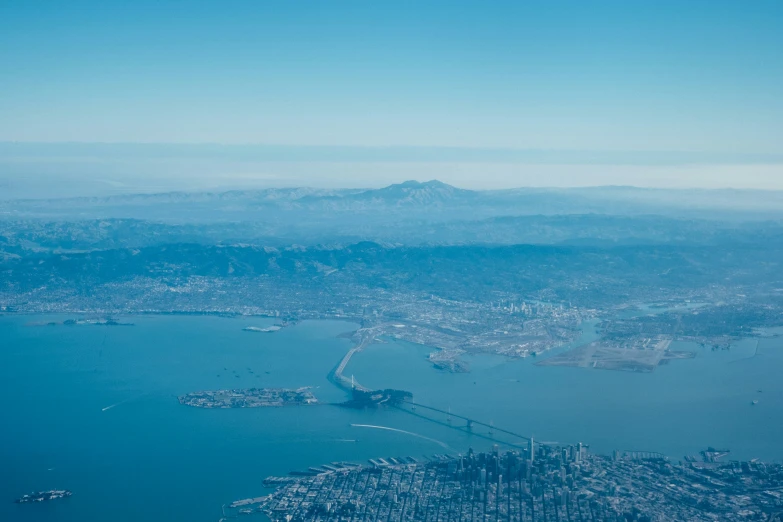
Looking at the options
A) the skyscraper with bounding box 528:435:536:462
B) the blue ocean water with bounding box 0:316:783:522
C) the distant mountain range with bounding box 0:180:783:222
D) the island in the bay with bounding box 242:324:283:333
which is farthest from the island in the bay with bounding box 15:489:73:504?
the distant mountain range with bounding box 0:180:783:222

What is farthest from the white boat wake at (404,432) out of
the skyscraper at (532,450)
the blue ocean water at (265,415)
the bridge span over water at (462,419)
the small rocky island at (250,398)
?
the small rocky island at (250,398)

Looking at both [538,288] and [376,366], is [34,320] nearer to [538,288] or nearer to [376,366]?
[376,366]

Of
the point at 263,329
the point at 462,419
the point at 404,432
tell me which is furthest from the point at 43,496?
Result: the point at 263,329

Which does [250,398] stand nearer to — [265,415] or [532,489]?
[265,415]

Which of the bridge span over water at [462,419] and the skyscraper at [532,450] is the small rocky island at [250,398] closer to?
the bridge span over water at [462,419]

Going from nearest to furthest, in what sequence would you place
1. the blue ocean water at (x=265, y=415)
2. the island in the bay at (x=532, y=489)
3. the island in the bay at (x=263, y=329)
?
1. the island in the bay at (x=532, y=489)
2. the blue ocean water at (x=265, y=415)
3. the island in the bay at (x=263, y=329)

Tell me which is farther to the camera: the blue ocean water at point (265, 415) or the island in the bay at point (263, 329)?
the island in the bay at point (263, 329)

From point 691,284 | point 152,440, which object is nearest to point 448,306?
point 691,284
